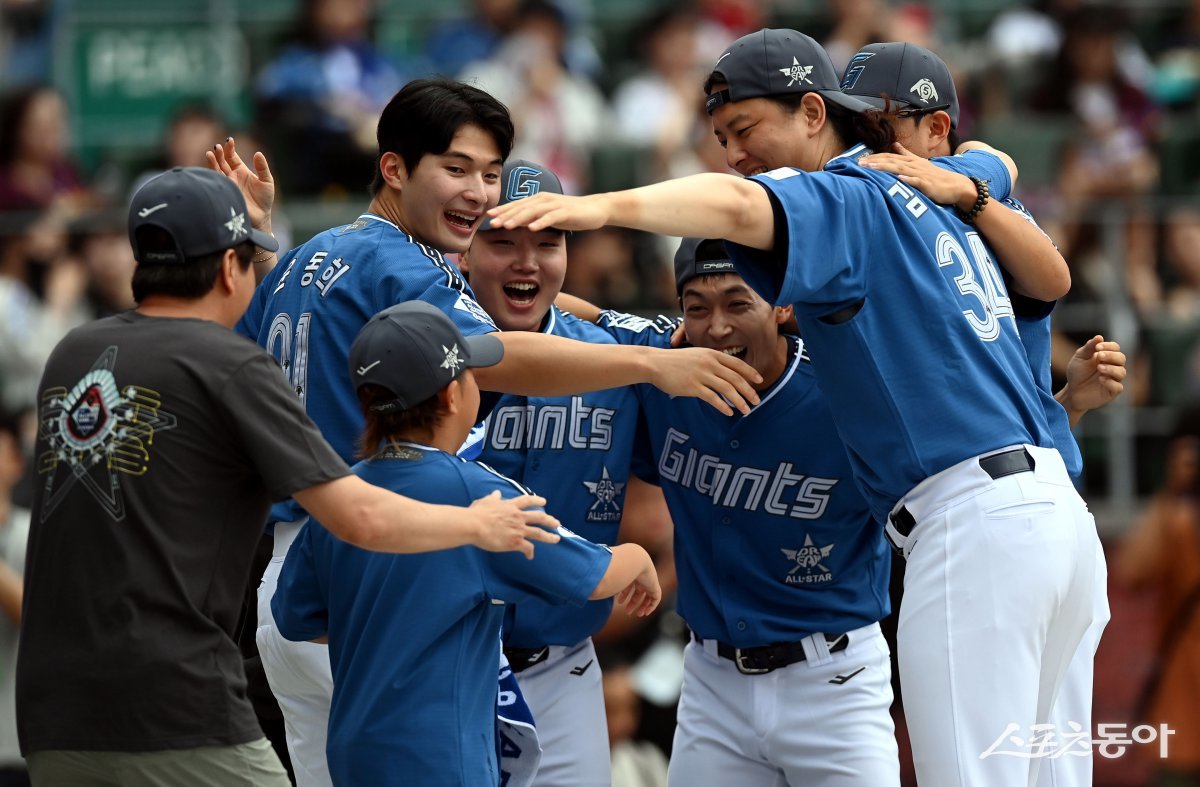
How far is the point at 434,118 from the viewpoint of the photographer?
5.09m

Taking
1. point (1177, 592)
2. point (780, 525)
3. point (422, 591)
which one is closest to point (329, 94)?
point (1177, 592)

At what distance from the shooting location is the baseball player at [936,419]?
4336mm

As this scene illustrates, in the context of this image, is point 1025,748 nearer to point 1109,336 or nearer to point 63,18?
point 1109,336

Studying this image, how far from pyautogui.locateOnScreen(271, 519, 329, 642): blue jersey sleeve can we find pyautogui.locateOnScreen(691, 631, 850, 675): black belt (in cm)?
156

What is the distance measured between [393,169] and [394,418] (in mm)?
1152

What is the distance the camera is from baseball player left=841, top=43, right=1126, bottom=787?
4.74 meters

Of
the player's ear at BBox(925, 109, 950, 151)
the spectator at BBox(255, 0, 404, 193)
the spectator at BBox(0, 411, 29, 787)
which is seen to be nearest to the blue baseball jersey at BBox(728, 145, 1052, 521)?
the player's ear at BBox(925, 109, 950, 151)

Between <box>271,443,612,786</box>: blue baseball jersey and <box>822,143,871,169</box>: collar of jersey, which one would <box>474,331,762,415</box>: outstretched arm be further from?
<box>822,143,871,169</box>: collar of jersey

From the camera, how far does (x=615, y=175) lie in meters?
12.1

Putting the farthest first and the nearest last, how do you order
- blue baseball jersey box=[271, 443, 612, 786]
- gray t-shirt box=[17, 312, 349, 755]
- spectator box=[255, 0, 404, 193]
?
spectator box=[255, 0, 404, 193] → blue baseball jersey box=[271, 443, 612, 786] → gray t-shirt box=[17, 312, 349, 755]

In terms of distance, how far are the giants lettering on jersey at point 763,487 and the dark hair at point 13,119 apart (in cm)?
695

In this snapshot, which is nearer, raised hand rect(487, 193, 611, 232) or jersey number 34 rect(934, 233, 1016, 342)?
raised hand rect(487, 193, 611, 232)

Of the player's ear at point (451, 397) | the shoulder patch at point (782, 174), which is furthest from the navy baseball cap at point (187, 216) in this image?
the shoulder patch at point (782, 174)

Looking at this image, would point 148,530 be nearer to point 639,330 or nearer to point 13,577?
point 639,330
